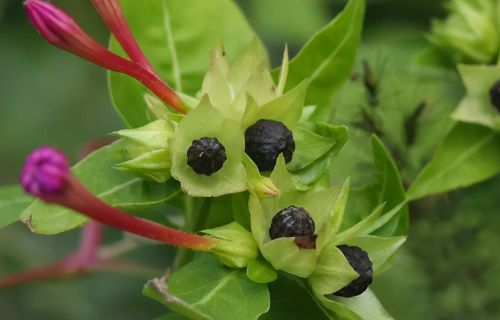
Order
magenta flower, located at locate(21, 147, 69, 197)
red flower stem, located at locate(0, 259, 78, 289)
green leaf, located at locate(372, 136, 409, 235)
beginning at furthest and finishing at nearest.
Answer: red flower stem, located at locate(0, 259, 78, 289)
green leaf, located at locate(372, 136, 409, 235)
magenta flower, located at locate(21, 147, 69, 197)

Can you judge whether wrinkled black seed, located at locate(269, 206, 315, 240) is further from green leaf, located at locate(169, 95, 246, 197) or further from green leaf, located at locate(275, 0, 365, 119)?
green leaf, located at locate(275, 0, 365, 119)

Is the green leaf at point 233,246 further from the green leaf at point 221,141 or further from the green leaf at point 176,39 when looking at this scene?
the green leaf at point 176,39

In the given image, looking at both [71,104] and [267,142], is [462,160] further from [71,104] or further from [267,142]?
[71,104]

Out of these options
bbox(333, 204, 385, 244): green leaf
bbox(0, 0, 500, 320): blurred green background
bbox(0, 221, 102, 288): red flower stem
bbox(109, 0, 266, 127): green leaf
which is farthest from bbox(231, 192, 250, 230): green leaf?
bbox(0, 221, 102, 288): red flower stem

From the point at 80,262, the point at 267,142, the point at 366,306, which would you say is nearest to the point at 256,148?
the point at 267,142

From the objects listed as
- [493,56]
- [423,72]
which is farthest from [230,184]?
[423,72]

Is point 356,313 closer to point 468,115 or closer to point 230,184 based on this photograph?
point 230,184
